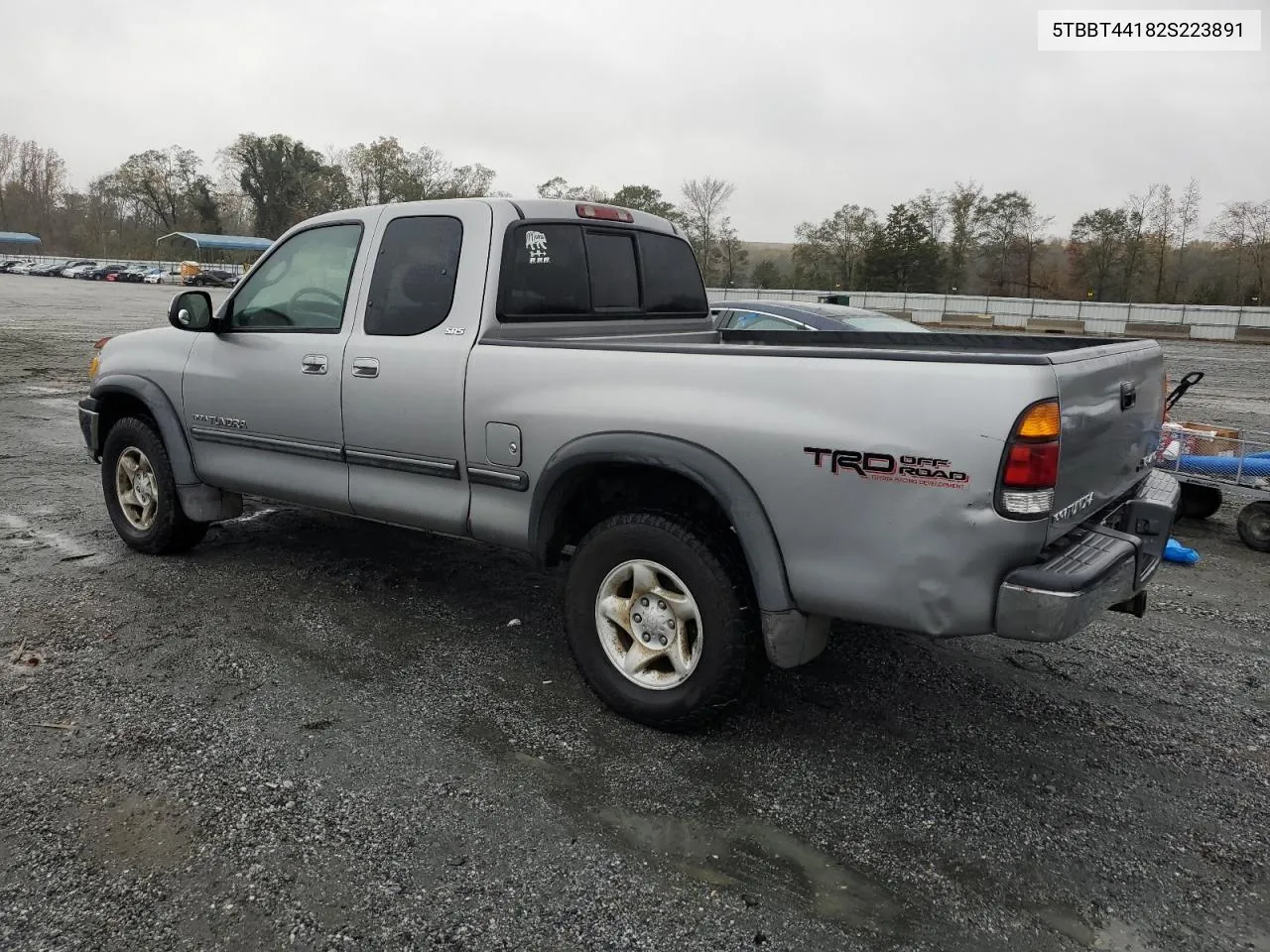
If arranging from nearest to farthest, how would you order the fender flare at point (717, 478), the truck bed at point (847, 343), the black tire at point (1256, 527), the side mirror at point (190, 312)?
the truck bed at point (847, 343) → the fender flare at point (717, 478) → the side mirror at point (190, 312) → the black tire at point (1256, 527)

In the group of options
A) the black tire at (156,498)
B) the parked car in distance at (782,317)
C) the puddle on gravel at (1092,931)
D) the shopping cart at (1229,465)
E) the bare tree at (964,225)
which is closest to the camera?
the puddle on gravel at (1092,931)

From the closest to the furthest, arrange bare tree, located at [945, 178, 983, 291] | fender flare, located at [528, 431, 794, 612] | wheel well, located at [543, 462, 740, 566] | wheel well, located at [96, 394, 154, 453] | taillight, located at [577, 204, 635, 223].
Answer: fender flare, located at [528, 431, 794, 612], wheel well, located at [543, 462, 740, 566], taillight, located at [577, 204, 635, 223], wheel well, located at [96, 394, 154, 453], bare tree, located at [945, 178, 983, 291]

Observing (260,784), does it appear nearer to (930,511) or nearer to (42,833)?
(42,833)

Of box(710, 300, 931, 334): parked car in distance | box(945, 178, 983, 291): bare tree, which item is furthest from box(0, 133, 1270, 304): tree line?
A: box(710, 300, 931, 334): parked car in distance

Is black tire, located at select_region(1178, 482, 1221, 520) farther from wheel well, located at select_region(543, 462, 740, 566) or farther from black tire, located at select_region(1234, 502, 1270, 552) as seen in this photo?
wheel well, located at select_region(543, 462, 740, 566)

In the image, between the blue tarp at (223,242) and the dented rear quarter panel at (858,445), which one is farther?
the blue tarp at (223,242)

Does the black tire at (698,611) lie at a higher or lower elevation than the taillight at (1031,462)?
lower

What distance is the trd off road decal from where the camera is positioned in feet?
8.88

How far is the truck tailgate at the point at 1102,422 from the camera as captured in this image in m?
2.77

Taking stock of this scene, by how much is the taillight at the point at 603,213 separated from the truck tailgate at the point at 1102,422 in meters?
2.38

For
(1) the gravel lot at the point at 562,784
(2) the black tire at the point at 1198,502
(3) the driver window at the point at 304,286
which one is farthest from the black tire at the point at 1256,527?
(3) the driver window at the point at 304,286

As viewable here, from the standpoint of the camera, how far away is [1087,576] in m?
2.75

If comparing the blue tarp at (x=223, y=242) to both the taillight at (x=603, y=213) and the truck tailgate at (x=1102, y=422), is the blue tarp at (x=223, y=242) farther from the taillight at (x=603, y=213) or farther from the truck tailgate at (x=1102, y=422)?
the truck tailgate at (x=1102, y=422)

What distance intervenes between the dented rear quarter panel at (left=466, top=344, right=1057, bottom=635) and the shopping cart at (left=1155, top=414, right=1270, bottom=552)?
420 centimetres
